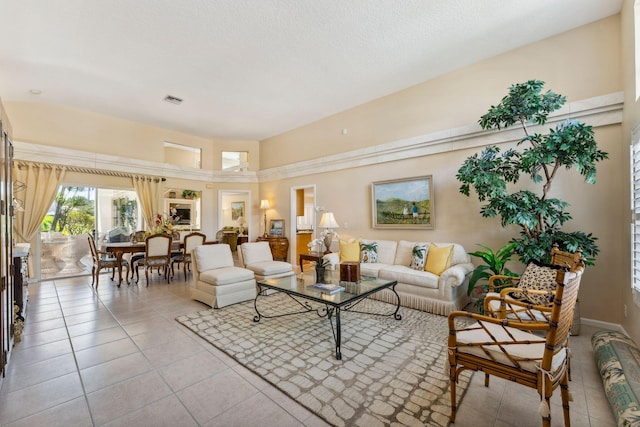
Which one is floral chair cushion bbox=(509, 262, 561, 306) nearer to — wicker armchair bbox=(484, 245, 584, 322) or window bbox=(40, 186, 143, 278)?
wicker armchair bbox=(484, 245, 584, 322)

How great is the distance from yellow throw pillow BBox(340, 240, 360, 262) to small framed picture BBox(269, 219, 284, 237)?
2881 mm

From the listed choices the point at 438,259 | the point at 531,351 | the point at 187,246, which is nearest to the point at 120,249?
the point at 187,246

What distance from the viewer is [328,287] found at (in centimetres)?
317

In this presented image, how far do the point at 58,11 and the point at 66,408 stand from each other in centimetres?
399

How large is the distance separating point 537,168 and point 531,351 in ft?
8.17

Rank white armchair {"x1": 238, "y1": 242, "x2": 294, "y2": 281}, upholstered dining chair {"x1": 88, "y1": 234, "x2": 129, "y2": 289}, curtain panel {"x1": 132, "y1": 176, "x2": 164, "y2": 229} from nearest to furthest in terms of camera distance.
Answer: white armchair {"x1": 238, "y1": 242, "x2": 294, "y2": 281} → upholstered dining chair {"x1": 88, "y1": 234, "x2": 129, "y2": 289} → curtain panel {"x1": 132, "y1": 176, "x2": 164, "y2": 229}

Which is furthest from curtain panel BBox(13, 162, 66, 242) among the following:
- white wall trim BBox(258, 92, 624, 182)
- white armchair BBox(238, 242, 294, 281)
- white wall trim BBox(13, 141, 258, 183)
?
white wall trim BBox(258, 92, 624, 182)

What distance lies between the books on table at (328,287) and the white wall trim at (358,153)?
302cm

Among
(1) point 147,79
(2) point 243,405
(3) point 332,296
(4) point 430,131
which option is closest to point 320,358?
(3) point 332,296

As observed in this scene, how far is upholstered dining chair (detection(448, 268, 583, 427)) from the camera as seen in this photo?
1.44 metres

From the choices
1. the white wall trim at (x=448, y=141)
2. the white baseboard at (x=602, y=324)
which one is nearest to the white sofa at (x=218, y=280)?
the white wall trim at (x=448, y=141)

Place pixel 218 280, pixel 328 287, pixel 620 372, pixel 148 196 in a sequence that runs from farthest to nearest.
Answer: pixel 148 196
pixel 218 280
pixel 328 287
pixel 620 372

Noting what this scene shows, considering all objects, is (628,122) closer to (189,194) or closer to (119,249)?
(119,249)

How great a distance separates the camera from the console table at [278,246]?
7.44 m
